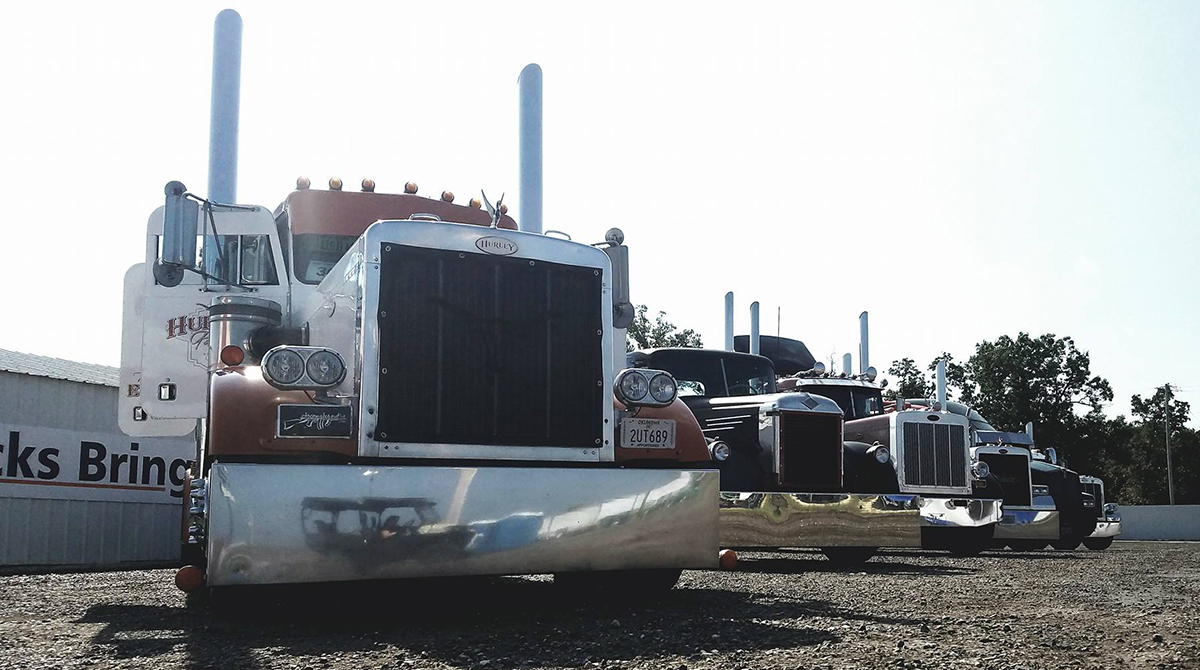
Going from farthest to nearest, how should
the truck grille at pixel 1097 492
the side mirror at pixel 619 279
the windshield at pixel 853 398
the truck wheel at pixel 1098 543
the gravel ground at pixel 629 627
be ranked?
the truck wheel at pixel 1098 543
the truck grille at pixel 1097 492
the windshield at pixel 853 398
the side mirror at pixel 619 279
the gravel ground at pixel 629 627

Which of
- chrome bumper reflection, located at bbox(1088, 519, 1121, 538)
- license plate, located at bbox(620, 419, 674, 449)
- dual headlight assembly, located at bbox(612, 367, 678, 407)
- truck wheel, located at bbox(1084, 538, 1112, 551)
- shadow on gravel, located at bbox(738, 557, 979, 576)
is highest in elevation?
dual headlight assembly, located at bbox(612, 367, 678, 407)

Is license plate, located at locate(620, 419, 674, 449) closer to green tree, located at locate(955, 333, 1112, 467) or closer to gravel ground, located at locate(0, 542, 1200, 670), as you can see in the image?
gravel ground, located at locate(0, 542, 1200, 670)

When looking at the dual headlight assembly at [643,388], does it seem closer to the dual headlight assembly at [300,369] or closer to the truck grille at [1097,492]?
the dual headlight assembly at [300,369]

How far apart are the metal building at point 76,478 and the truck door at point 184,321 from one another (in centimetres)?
580

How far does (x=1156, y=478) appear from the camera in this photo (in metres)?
68.7

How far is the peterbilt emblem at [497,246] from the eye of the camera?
19.4 feet

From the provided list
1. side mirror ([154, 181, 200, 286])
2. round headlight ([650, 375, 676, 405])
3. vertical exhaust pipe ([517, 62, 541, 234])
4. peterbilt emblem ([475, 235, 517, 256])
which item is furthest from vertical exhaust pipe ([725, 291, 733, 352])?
side mirror ([154, 181, 200, 286])

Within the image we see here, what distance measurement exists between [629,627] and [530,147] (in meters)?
6.85

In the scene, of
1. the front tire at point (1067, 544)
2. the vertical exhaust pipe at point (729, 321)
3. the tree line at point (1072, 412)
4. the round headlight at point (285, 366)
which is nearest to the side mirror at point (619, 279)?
the round headlight at point (285, 366)

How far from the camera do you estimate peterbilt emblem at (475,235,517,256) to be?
5.90m

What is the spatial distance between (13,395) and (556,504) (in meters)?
10.6

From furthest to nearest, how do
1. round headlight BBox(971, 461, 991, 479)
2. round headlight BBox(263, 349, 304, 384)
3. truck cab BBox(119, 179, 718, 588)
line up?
round headlight BBox(971, 461, 991, 479)
round headlight BBox(263, 349, 304, 384)
truck cab BBox(119, 179, 718, 588)

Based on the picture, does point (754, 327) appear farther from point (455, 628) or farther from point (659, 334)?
point (659, 334)

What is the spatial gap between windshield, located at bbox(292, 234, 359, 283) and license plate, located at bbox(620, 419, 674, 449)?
249 cm
